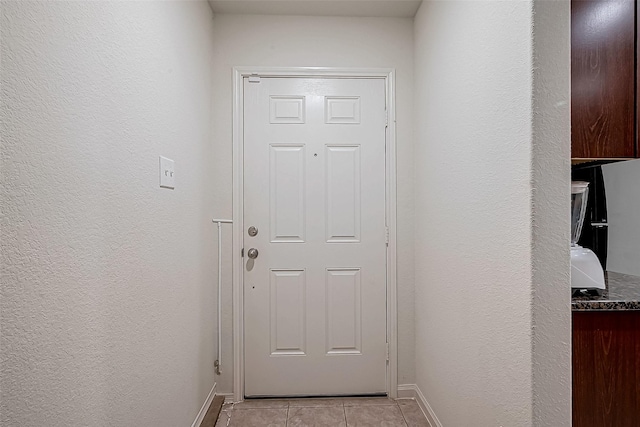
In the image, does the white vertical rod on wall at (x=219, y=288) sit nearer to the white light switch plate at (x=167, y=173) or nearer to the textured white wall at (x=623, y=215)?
the white light switch plate at (x=167, y=173)

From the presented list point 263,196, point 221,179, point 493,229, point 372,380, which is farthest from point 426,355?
point 221,179

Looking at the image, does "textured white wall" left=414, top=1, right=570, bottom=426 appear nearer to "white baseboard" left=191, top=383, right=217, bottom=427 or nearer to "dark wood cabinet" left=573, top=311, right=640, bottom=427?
"dark wood cabinet" left=573, top=311, right=640, bottom=427

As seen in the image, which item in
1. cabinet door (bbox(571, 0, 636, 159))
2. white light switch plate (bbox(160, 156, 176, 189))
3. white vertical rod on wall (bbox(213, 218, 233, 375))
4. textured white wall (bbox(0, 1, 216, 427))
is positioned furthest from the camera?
white vertical rod on wall (bbox(213, 218, 233, 375))

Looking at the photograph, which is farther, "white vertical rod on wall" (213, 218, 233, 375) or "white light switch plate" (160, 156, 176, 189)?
"white vertical rod on wall" (213, 218, 233, 375)

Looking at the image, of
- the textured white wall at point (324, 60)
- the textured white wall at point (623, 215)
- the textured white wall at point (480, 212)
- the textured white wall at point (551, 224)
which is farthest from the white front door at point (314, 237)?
the textured white wall at point (551, 224)

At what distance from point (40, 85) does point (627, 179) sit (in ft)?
7.98

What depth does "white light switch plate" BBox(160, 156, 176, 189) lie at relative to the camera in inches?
65.2

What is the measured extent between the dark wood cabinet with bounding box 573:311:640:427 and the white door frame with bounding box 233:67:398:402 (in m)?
1.28

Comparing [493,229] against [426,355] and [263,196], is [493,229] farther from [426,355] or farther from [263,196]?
[263,196]

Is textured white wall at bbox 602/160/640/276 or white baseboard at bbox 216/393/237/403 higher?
textured white wall at bbox 602/160/640/276

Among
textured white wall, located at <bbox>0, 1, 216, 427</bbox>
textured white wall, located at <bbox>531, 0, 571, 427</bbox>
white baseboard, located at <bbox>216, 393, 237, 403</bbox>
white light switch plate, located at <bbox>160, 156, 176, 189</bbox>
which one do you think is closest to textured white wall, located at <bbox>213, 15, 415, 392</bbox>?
white baseboard, located at <bbox>216, 393, 237, 403</bbox>

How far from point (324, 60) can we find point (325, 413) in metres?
2.18

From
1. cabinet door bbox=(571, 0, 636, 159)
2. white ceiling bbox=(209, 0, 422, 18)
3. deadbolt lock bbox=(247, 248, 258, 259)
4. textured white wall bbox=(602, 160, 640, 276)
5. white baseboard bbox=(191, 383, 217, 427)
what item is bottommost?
white baseboard bbox=(191, 383, 217, 427)

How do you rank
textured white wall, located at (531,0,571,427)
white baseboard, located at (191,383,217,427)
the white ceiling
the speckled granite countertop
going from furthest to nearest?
the white ceiling
white baseboard, located at (191,383,217,427)
the speckled granite countertop
textured white wall, located at (531,0,571,427)
